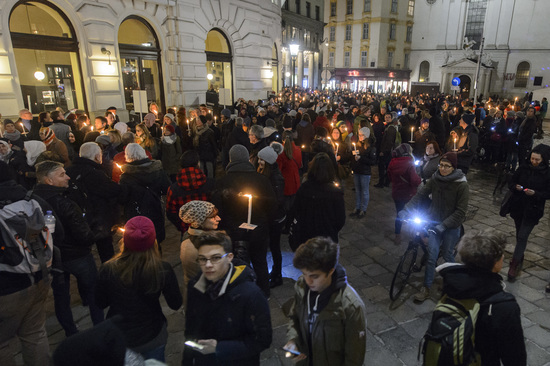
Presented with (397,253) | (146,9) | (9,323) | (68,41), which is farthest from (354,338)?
(146,9)

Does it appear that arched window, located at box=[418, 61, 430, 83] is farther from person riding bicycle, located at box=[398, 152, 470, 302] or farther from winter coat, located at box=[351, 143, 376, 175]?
person riding bicycle, located at box=[398, 152, 470, 302]

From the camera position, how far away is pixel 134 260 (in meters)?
2.40

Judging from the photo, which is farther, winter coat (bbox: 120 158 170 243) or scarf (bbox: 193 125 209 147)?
scarf (bbox: 193 125 209 147)

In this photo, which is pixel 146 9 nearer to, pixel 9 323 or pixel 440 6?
pixel 9 323

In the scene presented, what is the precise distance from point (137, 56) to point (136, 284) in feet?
43.8

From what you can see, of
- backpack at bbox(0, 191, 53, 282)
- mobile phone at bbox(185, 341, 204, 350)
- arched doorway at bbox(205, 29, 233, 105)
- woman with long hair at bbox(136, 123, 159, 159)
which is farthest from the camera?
arched doorway at bbox(205, 29, 233, 105)

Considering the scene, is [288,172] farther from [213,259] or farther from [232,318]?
[232,318]

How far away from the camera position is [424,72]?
49594mm

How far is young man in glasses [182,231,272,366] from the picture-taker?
2.11 meters

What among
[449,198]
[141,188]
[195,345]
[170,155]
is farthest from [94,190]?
[449,198]

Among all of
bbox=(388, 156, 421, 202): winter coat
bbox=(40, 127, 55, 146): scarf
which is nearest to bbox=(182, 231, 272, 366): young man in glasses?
bbox=(388, 156, 421, 202): winter coat

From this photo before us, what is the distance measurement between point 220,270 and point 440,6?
54.6 m

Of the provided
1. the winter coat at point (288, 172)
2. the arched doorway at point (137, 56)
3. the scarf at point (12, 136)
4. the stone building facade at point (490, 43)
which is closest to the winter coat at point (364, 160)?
the winter coat at point (288, 172)

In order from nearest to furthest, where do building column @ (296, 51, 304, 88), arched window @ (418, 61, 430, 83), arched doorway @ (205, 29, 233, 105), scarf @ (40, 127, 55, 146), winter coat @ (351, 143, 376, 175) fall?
scarf @ (40, 127, 55, 146), winter coat @ (351, 143, 376, 175), arched doorway @ (205, 29, 233, 105), building column @ (296, 51, 304, 88), arched window @ (418, 61, 430, 83)
